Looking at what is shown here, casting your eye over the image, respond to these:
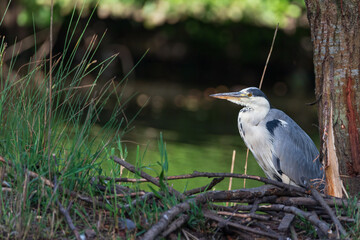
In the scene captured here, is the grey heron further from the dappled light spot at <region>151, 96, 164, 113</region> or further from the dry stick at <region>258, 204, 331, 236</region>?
the dappled light spot at <region>151, 96, 164, 113</region>

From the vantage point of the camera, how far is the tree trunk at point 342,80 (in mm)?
4051

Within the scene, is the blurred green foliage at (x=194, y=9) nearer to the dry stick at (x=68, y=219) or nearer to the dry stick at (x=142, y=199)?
the dry stick at (x=142, y=199)

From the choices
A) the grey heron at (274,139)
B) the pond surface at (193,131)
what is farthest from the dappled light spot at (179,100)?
the grey heron at (274,139)

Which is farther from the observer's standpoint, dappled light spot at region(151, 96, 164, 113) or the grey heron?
dappled light spot at region(151, 96, 164, 113)

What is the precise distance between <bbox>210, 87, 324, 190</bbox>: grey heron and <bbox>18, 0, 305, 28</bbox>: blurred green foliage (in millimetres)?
4537

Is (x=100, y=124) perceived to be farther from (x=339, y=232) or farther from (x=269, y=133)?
(x=339, y=232)

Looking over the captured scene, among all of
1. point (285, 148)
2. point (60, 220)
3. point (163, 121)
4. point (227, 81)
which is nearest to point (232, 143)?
point (163, 121)

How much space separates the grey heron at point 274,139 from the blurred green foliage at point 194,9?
179 inches

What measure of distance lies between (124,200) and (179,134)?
25.0 ft

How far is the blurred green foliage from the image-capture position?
1030 centimetres

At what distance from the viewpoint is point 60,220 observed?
121 inches

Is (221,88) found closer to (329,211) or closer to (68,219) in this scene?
(329,211)

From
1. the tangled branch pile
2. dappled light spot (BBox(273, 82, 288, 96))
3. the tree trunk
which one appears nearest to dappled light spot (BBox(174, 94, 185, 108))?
dappled light spot (BBox(273, 82, 288, 96))

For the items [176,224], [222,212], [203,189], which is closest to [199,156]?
[203,189]
